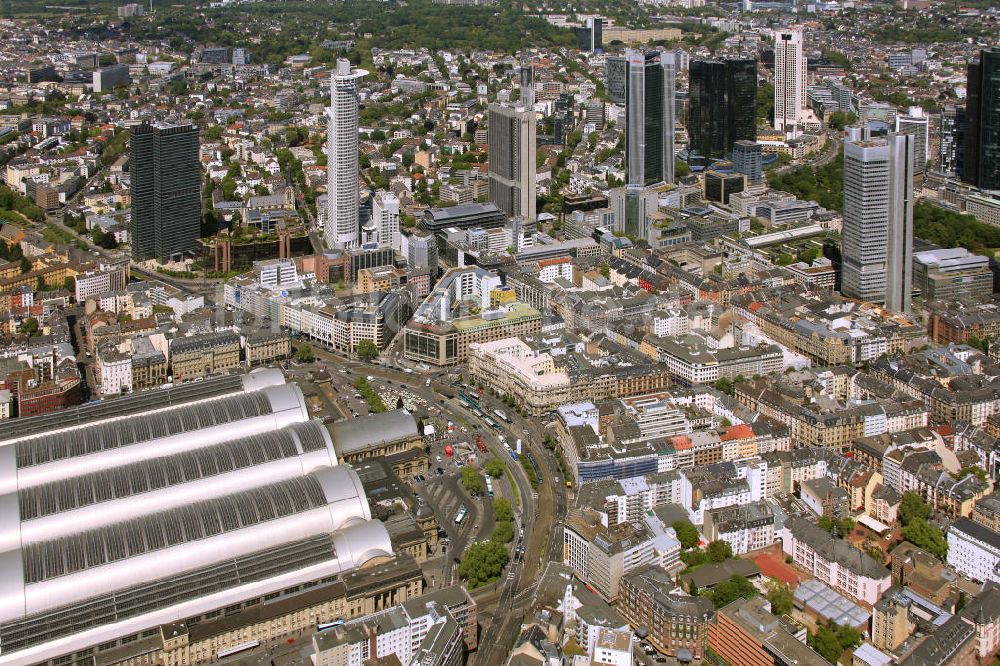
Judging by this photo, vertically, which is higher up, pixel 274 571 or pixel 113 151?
pixel 113 151

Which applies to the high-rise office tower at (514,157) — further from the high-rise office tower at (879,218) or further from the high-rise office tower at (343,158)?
the high-rise office tower at (879,218)

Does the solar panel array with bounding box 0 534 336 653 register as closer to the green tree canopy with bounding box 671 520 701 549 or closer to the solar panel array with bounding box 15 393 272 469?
the solar panel array with bounding box 15 393 272 469

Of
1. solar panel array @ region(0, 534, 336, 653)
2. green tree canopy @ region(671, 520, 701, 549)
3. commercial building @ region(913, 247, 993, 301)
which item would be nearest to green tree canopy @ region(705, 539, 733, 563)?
green tree canopy @ region(671, 520, 701, 549)

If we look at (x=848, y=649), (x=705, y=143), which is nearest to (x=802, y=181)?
(x=705, y=143)

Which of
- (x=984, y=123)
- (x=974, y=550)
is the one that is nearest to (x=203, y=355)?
(x=974, y=550)

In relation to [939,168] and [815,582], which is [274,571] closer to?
[815,582]

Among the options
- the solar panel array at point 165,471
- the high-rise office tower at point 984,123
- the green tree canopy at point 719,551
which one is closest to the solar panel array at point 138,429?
the solar panel array at point 165,471
